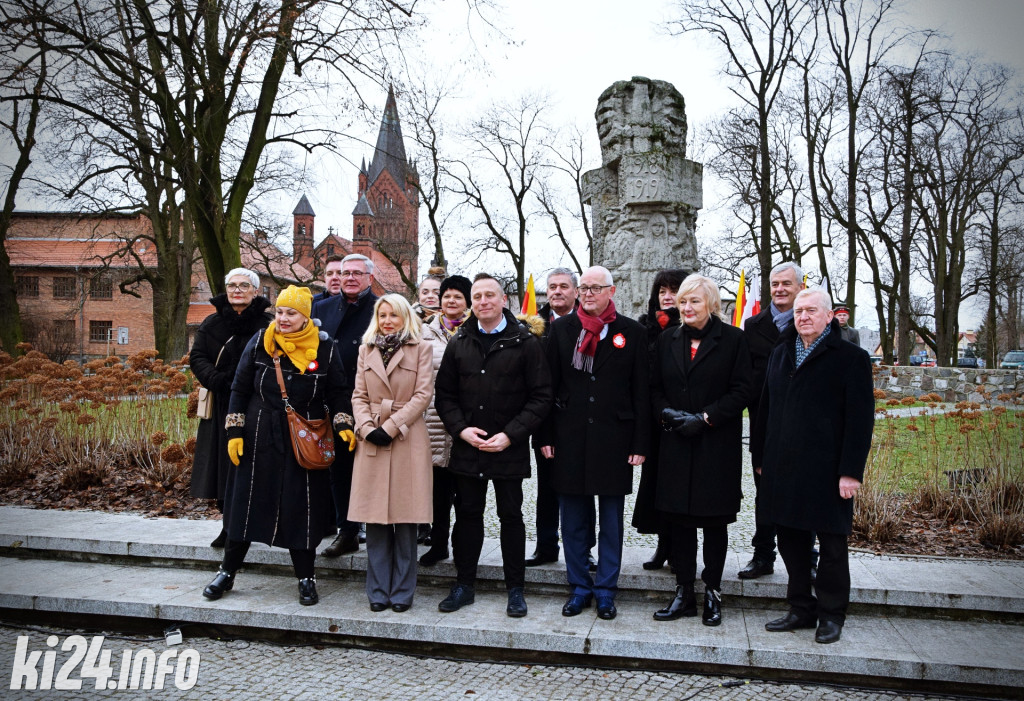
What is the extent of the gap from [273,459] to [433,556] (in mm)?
1319

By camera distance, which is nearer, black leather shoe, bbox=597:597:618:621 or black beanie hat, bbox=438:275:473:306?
black leather shoe, bbox=597:597:618:621

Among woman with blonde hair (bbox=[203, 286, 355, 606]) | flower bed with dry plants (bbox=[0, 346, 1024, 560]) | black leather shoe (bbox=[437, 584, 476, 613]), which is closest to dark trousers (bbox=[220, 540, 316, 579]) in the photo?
woman with blonde hair (bbox=[203, 286, 355, 606])

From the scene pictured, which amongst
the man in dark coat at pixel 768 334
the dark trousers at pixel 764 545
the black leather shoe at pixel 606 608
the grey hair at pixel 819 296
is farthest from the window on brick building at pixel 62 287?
the grey hair at pixel 819 296

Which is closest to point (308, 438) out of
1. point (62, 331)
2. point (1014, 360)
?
point (62, 331)

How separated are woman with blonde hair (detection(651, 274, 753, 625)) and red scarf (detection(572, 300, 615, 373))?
17.8 inches

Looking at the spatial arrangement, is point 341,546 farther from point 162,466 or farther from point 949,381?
point 949,381

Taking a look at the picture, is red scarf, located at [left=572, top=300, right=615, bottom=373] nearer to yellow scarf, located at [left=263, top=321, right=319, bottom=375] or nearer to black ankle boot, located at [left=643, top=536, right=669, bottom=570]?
black ankle boot, located at [left=643, top=536, right=669, bottom=570]

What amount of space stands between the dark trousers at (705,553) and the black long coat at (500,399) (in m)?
1.02

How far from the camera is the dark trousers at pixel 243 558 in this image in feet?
15.8

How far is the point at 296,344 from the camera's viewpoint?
187 inches

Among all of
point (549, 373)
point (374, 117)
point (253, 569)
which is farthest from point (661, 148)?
point (253, 569)

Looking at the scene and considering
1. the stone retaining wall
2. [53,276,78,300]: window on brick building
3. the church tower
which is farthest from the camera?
[53,276,78,300]: window on brick building

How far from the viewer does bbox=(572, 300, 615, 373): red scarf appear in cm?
457

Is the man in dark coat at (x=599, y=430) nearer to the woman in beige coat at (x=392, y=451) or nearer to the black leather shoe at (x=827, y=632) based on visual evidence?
the woman in beige coat at (x=392, y=451)
